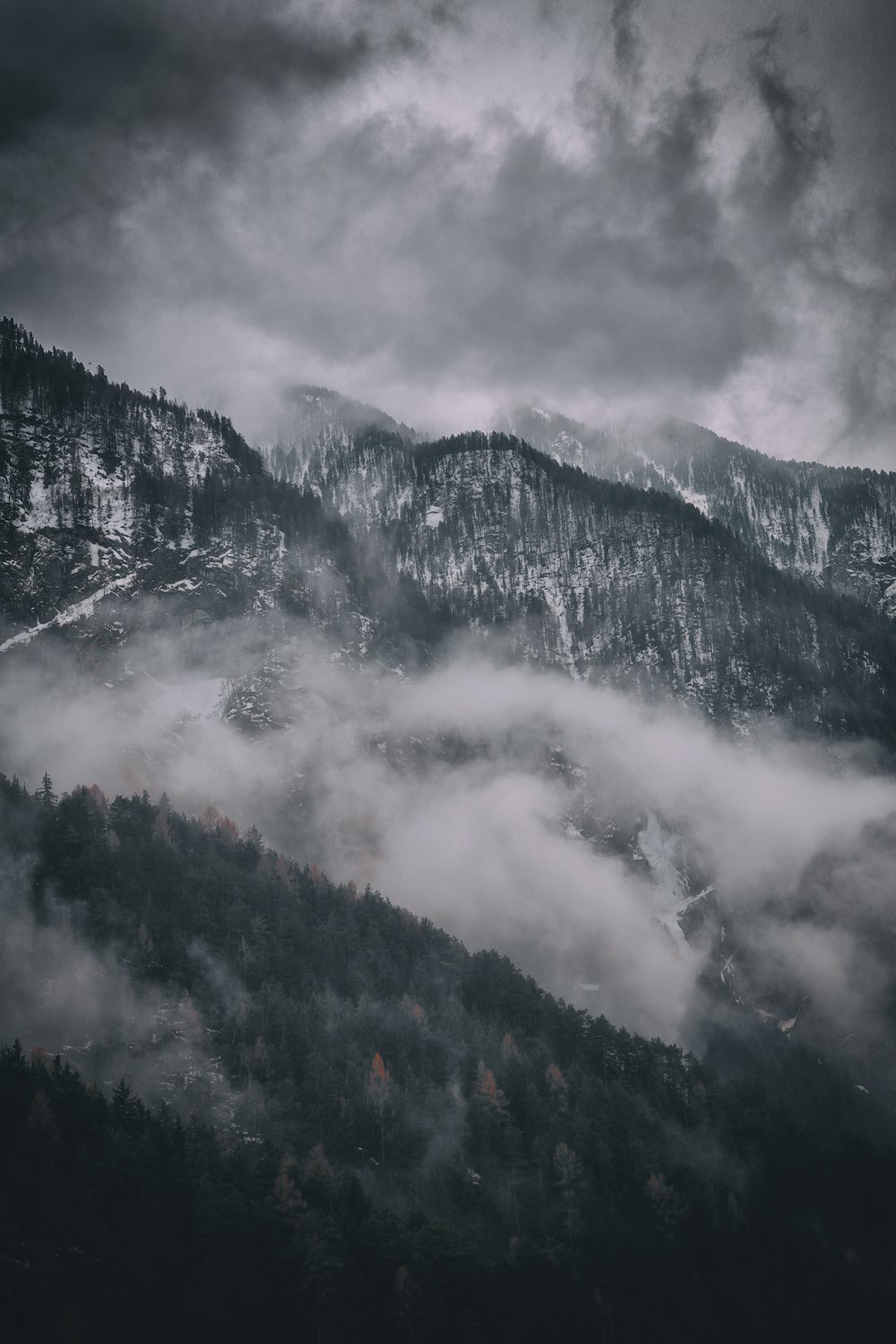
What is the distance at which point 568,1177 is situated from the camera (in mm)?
125250

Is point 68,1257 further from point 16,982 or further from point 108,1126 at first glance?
point 16,982

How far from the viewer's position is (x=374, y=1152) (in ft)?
410

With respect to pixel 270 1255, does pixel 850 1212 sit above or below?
above

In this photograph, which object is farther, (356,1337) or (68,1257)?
(356,1337)

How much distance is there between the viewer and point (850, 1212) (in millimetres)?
132375

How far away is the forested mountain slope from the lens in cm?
9144

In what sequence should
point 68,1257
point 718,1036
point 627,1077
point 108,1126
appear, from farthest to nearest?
1. point 718,1036
2. point 627,1077
3. point 108,1126
4. point 68,1257

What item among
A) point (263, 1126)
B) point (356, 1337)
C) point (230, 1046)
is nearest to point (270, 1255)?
point (356, 1337)

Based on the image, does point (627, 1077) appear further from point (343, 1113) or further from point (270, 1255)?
point (270, 1255)

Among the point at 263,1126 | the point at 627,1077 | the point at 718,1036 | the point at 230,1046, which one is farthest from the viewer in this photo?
the point at 718,1036

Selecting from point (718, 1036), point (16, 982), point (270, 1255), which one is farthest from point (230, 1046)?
point (718, 1036)

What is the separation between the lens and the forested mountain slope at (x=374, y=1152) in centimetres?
9144

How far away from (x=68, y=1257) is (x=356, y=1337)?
27354 millimetres

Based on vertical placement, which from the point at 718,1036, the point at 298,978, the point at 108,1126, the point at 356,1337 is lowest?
the point at 356,1337
